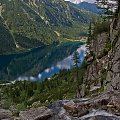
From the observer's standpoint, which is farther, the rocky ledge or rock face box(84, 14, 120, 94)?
rock face box(84, 14, 120, 94)

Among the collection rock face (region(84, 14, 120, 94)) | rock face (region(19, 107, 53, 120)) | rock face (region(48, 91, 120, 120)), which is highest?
rock face (region(48, 91, 120, 120))

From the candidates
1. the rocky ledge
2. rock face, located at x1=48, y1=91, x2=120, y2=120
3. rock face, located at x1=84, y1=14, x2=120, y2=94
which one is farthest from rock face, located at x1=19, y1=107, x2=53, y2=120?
rock face, located at x1=84, y1=14, x2=120, y2=94

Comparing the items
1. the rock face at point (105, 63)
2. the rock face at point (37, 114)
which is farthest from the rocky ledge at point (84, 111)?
the rock face at point (105, 63)

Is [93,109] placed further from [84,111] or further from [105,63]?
[105,63]

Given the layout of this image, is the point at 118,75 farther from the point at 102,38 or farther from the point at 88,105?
the point at 102,38

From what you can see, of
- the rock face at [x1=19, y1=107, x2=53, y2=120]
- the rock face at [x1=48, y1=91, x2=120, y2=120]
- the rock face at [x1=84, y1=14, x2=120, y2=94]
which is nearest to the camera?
the rock face at [x1=48, y1=91, x2=120, y2=120]

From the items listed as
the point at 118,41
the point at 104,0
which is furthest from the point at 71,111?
the point at 104,0

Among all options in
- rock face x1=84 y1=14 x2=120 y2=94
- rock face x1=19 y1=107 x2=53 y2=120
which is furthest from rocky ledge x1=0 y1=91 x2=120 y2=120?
rock face x1=84 y1=14 x2=120 y2=94

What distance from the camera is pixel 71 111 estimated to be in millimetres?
26984

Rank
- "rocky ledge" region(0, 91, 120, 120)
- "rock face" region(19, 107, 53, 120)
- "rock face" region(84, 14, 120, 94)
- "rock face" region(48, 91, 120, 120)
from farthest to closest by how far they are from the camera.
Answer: "rock face" region(84, 14, 120, 94)
"rock face" region(19, 107, 53, 120)
"rocky ledge" region(0, 91, 120, 120)
"rock face" region(48, 91, 120, 120)

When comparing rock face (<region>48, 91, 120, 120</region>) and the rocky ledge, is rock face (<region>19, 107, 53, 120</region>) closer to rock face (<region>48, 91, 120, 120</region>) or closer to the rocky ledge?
the rocky ledge

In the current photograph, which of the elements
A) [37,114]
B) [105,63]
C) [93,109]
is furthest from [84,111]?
[105,63]

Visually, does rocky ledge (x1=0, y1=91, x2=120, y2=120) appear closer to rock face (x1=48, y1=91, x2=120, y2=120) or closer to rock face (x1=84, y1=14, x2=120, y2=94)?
rock face (x1=48, y1=91, x2=120, y2=120)

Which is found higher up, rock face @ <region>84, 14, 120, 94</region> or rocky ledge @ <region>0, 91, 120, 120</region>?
rocky ledge @ <region>0, 91, 120, 120</region>
